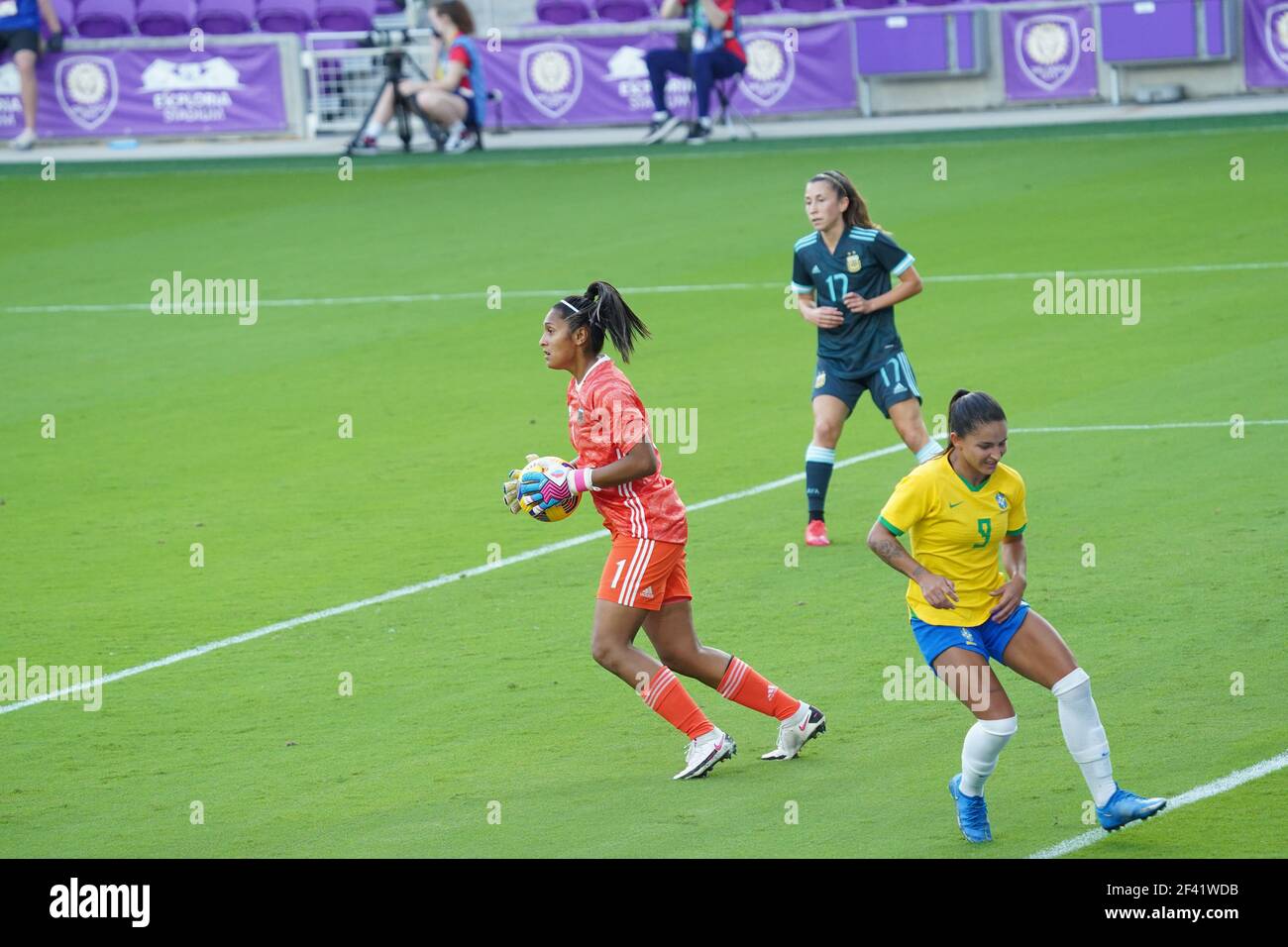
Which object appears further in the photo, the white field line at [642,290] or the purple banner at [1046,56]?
the purple banner at [1046,56]

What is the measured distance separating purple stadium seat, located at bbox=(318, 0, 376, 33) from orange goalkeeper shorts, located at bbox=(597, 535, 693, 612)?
27945 millimetres

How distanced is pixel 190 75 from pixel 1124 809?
27208 mm

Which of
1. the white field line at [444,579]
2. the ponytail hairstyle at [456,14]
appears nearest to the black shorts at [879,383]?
the white field line at [444,579]

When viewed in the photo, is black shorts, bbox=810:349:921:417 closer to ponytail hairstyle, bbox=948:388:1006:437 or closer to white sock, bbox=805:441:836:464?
white sock, bbox=805:441:836:464

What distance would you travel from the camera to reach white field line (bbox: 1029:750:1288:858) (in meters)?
7.54

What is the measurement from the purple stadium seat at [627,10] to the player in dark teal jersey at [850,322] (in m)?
22.9

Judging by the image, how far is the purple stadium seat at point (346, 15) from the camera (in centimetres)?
3506

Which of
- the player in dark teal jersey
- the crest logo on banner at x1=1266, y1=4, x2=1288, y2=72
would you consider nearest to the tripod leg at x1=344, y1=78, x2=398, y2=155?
the crest logo on banner at x1=1266, y1=4, x2=1288, y2=72

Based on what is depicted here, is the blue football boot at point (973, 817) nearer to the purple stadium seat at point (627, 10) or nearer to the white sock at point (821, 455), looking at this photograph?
the white sock at point (821, 455)

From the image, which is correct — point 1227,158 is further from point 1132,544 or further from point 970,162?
point 1132,544

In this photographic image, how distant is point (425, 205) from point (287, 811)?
19078 mm
